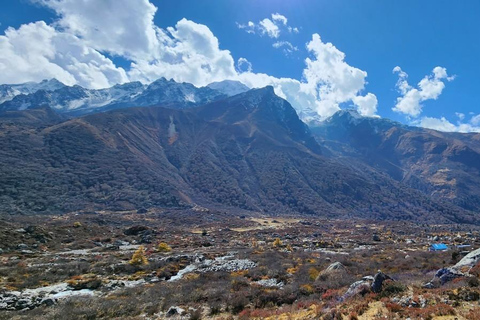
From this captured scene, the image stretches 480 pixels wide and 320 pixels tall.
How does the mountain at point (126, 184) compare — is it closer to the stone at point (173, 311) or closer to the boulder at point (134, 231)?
the boulder at point (134, 231)

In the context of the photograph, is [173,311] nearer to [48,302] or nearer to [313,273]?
[48,302]

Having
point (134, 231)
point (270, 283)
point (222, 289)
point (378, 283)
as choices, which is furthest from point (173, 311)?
point (134, 231)

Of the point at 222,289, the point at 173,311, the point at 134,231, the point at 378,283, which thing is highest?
the point at 378,283

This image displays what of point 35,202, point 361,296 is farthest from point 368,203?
point 361,296

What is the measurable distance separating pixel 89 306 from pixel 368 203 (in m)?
200

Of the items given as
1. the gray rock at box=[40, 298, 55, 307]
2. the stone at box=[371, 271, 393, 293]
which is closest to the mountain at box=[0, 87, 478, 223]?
the gray rock at box=[40, 298, 55, 307]

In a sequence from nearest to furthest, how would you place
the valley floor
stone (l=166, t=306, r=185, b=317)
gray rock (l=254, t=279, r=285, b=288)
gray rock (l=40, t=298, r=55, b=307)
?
the valley floor
stone (l=166, t=306, r=185, b=317)
gray rock (l=40, t=298, r=55, b=307)
gray rock (l=254, t=279, r=285, b=288)

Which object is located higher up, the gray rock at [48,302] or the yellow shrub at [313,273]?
the gray rock at [48,302]

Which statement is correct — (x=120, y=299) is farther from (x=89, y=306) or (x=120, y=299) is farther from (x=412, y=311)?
(x=412, y=311)

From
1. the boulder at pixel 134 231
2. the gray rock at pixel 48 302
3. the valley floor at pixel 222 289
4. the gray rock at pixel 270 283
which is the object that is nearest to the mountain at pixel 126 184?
the boulder at pixel 134 231

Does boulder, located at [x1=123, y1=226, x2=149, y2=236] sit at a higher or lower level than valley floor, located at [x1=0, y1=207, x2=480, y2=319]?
lower

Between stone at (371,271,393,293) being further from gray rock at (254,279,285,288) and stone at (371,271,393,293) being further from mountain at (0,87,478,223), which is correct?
mountain at (0,87,478,223)

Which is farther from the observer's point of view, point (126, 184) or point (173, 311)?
point (126, 184)

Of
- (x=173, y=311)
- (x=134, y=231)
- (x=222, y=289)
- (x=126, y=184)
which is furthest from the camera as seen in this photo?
(x=126, y=184)
